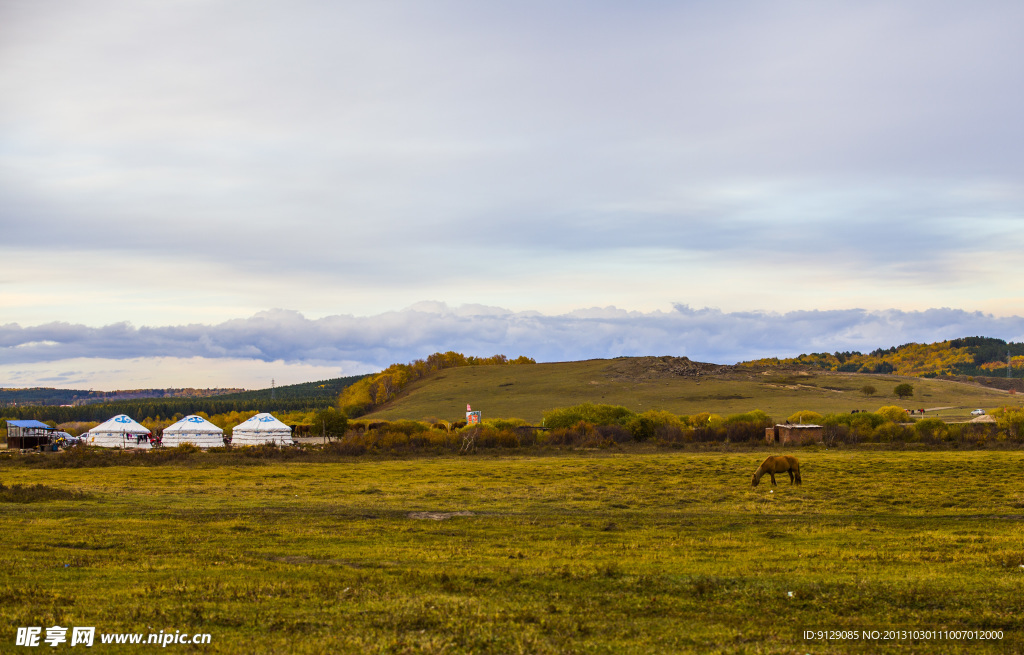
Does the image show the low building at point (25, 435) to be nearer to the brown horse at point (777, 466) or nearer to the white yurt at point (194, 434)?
the white yurt at point (194, 434)

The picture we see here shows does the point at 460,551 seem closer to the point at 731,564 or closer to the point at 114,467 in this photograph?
the point at 731,564

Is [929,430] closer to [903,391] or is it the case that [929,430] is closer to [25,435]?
[903,391]

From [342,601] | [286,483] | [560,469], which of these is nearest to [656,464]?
[560,469]

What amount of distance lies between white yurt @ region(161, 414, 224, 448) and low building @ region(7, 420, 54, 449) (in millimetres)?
11930

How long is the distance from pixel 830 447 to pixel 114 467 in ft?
152

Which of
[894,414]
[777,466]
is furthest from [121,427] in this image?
[894,414]

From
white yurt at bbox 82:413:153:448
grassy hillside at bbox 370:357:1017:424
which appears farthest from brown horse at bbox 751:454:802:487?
white yurt at bbox 82:413:153:448

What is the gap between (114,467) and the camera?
145 feet

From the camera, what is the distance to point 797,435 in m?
55.7

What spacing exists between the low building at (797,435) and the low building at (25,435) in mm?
66362

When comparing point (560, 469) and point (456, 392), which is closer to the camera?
point (560, 469)

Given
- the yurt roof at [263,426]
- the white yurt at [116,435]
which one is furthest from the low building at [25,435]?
the yurt roof at [263,426]

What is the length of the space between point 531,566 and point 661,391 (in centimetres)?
10008

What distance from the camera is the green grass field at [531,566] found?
29.4 feet
